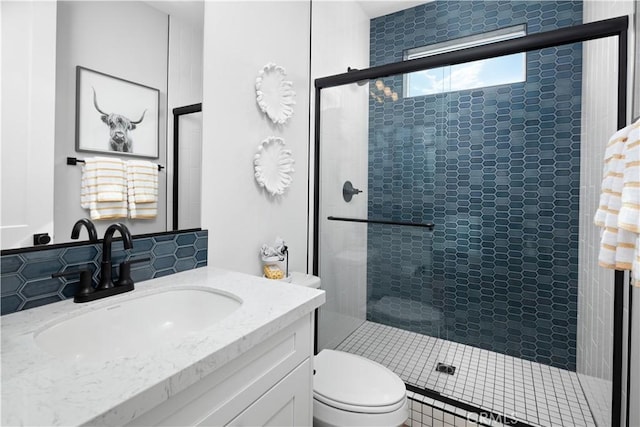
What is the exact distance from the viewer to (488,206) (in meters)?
2.06

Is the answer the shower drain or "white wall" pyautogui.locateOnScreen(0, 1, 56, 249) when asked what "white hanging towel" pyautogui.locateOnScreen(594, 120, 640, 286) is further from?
"white wall" pyautogui.locateOnScreen(0, 1, 56, 249)

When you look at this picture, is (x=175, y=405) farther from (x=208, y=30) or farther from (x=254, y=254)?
(x=208, y=30)

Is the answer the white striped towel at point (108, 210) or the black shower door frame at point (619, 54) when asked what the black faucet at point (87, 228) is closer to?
the white striped towel at point (108, 210)

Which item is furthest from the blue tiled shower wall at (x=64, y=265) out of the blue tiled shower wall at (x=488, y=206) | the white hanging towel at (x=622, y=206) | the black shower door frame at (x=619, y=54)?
the black shower door frame at (x=619, y=54)

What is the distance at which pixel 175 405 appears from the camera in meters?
0.58

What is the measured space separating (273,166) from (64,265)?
100cm

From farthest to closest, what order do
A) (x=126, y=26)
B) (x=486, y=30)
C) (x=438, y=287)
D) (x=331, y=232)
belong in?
(x=486, y=30) → (x=331, y=232) → (x=438, y=287) → (x=126, y=26)

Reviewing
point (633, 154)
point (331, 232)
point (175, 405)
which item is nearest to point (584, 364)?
point (633, 154)

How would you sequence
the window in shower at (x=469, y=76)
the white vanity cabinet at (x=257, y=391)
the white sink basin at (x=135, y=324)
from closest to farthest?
the white vanity cabinet at (x=257, y=391), the white sink basin at (x=135, y=324), the window in shower at (x=469, y=76)

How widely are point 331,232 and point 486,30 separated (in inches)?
71.4

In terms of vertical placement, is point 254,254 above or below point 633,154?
below

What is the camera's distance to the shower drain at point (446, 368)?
177cm

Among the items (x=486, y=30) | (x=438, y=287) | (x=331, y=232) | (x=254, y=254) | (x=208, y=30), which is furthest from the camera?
(x=486, y=30)

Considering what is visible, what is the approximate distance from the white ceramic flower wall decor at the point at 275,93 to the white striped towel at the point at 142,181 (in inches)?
25.9
